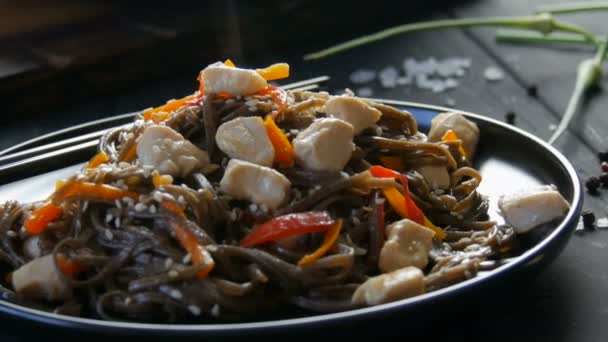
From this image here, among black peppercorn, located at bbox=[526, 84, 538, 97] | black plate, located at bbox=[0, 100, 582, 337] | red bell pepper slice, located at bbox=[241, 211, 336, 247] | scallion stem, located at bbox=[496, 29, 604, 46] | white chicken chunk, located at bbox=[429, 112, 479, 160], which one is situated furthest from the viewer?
scallion stem, located at bbox=[496, 29, 604, 46]

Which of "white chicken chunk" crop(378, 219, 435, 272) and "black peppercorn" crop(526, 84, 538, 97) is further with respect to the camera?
"black peppercorn" crop(526, 84, 538, 97)

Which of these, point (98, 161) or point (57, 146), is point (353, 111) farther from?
point (57, 146)

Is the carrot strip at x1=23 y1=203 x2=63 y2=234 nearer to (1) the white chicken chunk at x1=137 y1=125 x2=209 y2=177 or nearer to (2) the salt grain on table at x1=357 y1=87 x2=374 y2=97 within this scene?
(1) the white chicken chunk at x1=137 y1=125 x2=209 y2=177

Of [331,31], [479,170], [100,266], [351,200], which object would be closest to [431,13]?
[331,31]

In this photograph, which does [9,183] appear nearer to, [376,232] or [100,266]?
[100,266]

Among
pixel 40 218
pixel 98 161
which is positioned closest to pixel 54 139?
pixel 98 161

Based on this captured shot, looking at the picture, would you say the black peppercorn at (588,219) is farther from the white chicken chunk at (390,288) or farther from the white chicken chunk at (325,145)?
the white chicken chunk at (390,288)

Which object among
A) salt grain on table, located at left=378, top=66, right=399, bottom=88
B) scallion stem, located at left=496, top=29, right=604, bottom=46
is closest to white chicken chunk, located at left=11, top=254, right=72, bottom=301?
salt grain on table, located at left=378, top=66, right=399, bottom=88
